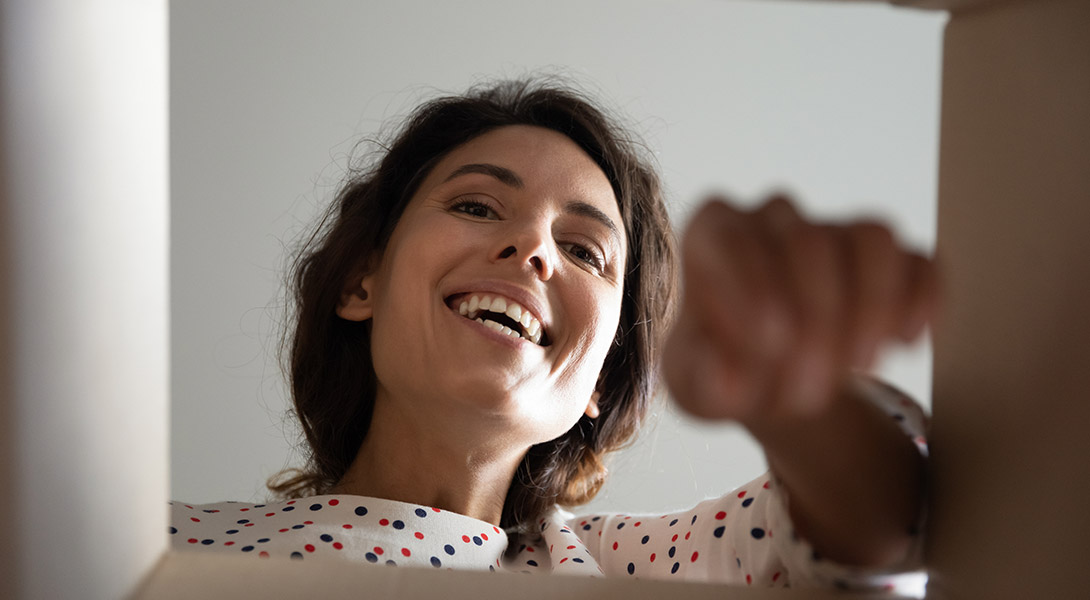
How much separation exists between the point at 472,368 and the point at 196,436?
137 cm

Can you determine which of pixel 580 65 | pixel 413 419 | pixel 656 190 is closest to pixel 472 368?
pixel 413 419

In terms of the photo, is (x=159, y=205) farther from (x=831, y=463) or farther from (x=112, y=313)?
(x=831, y=463)

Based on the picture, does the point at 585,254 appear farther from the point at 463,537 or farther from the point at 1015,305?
the point at 1015,305

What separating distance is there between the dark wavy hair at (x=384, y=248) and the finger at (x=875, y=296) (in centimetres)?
66

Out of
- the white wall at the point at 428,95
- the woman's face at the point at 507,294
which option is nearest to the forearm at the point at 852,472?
the woman's face at the point at 507,294

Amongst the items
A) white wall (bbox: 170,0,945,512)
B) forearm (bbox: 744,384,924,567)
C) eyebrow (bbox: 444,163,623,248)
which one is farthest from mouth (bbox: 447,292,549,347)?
white wall (bbox: 170,0,945,512)

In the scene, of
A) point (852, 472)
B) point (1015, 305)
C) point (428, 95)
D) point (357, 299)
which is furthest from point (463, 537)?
point (428, 95)

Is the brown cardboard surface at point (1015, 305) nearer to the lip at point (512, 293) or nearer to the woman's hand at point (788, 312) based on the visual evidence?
the woman's hand at point (788, 312)

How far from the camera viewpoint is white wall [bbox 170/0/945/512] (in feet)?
6.18

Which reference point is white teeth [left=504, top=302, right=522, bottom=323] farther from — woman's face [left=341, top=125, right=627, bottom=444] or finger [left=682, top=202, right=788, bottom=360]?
finger [left=682, top=202, right=788, bottom=360]

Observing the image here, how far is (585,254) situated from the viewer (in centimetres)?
80

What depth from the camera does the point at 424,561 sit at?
0.71 m

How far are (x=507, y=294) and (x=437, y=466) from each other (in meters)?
0.19

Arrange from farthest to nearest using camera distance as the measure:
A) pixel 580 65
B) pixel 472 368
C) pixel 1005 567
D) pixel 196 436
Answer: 1. pixel 580 65
2. pixel 196 436
3. pixel 472 368
4. pixel 1005 567
